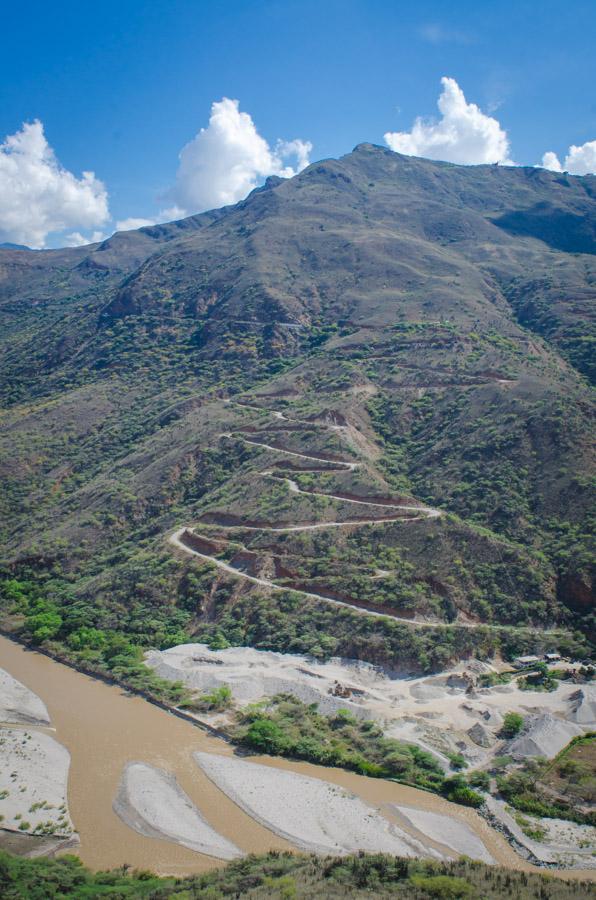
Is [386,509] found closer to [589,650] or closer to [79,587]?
[589,650]

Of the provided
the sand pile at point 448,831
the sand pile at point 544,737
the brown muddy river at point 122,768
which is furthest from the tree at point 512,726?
the sand pile at point 448,831

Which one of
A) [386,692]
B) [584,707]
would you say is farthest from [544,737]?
[386,692]

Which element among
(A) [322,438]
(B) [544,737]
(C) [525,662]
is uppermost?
(A) [322,438]

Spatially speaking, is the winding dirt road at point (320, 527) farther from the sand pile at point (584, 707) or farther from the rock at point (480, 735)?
the rock at point (480, 735)

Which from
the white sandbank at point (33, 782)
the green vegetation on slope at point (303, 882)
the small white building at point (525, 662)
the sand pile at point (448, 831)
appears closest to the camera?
the green vegetation on slope at point (303, 882)

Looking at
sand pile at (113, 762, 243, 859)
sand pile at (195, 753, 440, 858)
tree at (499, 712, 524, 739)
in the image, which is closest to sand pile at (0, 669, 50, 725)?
sand pile at (113, 762, 243, 859)

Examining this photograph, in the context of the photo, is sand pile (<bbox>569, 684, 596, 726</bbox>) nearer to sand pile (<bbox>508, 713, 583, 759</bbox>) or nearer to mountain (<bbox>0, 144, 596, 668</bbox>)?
sand pile (<bbox>508, 713, 583, 759</bbox>)

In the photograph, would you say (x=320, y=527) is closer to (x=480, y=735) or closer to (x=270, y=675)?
(x=270, y=675)
